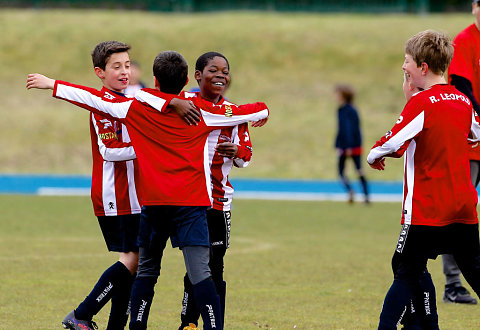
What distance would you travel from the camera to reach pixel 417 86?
5.43 metres

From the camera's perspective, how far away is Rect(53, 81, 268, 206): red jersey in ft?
17.1

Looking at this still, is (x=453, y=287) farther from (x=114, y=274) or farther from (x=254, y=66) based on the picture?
(x=254, y=66)

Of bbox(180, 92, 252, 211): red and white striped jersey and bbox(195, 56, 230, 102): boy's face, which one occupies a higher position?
bbox(195, 56, 230, 102): boy's face

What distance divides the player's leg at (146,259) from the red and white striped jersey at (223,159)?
1.90 feet

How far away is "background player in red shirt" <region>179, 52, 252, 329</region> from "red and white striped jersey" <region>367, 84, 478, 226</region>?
0.93m

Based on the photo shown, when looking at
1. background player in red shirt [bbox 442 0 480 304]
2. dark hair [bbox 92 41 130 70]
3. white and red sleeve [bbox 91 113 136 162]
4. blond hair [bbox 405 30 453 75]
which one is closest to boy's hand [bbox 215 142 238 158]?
white and red sleeve [bbox 91 113 136 162]

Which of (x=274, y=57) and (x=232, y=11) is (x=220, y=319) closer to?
(x=274, y=57)

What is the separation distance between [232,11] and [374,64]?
870 centimetres

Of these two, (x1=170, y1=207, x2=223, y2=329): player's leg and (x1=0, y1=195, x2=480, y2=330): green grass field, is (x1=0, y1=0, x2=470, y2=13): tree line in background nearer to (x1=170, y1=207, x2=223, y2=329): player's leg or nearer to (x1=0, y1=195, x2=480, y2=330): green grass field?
(x1=0, y1=195, x2=480, y2=330): green grass field

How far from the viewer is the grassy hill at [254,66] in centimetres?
2572

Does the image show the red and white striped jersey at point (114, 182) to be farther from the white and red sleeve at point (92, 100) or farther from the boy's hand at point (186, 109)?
the boy's hand at point (186, 109)

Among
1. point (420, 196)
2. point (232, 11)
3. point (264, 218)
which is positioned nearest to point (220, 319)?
point (420, 196)

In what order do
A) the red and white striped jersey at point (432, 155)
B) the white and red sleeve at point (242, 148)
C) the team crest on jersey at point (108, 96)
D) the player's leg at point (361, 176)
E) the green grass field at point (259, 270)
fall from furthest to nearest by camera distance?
1. the player's leg at point (361, 176)
2. the green grass field at point (259, 270)
3. the white and red sleeve at point (242, 148)
4. the team crest on jersey at point (108, 96)
5. the red and white striped jersey at point (432, 155)

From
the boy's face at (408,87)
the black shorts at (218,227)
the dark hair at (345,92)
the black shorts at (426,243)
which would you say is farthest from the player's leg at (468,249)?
the dark hair at (345,92)
